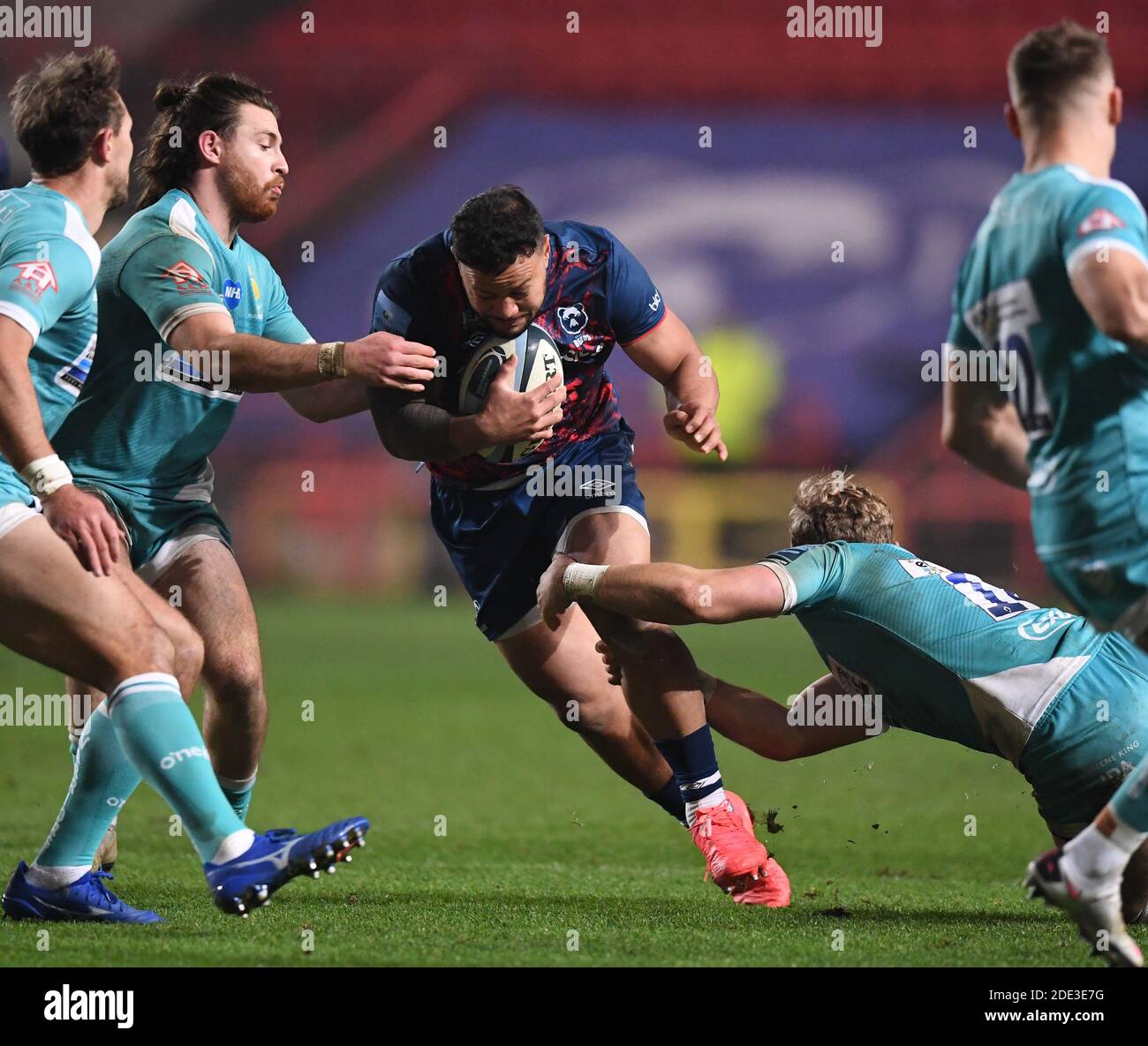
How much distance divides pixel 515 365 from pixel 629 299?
1.52ft

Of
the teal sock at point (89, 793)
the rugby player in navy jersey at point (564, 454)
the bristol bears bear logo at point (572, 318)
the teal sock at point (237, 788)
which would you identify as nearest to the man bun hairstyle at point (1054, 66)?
the rugby player in navy jersey at point (564, 454)

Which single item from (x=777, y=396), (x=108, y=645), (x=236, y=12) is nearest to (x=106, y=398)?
(x=108, y=645)

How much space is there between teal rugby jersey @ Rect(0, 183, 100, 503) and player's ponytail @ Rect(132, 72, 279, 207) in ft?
2.79

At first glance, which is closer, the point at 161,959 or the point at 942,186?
the point at 161,959

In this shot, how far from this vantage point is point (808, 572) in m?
3.90

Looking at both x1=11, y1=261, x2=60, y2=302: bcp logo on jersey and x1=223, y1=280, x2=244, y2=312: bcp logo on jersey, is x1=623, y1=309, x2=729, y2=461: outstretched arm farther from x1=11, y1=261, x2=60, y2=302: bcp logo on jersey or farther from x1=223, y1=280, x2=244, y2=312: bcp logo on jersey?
x1=11, y1=261, x2=60, y2=302: bcp logo on jersey

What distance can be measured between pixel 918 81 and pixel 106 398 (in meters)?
19.1

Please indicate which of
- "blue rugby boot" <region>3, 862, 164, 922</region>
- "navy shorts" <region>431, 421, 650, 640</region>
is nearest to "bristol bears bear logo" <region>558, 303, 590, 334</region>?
"navy shorts" <region>431, 421, 650, 640</region>

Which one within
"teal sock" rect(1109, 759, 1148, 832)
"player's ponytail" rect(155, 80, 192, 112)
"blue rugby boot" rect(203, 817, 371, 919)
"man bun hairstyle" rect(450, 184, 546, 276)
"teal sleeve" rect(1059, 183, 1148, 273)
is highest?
"player's ponytail" rect(155, 80, 192, 112)

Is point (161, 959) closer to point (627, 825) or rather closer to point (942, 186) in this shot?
point (627, 825)

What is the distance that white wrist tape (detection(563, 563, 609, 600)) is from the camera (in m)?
4.16

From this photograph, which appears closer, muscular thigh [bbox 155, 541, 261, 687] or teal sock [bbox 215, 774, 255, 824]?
muscular thigh [bbox 155, 541, 261, 687]

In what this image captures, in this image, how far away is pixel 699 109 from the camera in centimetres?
2147

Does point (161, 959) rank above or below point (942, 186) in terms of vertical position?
below
